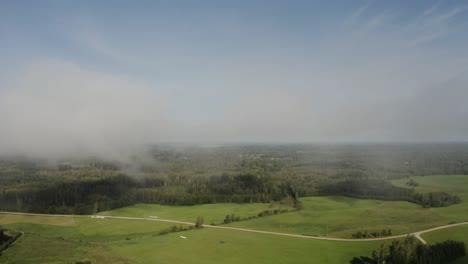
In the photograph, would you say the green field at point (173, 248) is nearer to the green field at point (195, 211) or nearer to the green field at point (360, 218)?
the green field at point (360, 218)

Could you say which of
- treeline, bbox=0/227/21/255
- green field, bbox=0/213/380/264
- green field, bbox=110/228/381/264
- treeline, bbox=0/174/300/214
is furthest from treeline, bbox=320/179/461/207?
treeline, bbox=0/227/21/255

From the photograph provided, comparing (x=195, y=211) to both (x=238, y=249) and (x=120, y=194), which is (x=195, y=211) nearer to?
(x=120, y=194)

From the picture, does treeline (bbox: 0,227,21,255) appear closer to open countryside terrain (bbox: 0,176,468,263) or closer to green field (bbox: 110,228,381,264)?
open countryside terrain (bbox: 0,176,468,263)

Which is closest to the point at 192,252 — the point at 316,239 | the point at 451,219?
the point at 316,239

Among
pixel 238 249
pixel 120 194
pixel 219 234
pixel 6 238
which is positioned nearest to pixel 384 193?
pixel 219 234

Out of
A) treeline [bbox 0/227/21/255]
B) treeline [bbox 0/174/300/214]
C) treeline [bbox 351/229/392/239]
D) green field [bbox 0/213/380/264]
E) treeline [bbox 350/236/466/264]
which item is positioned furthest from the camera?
treeline [bbox 0/174/300/214]

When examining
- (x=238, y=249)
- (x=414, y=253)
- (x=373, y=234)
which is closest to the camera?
(x=414, y=253)

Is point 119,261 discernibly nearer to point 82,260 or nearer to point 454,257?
point 82,260
